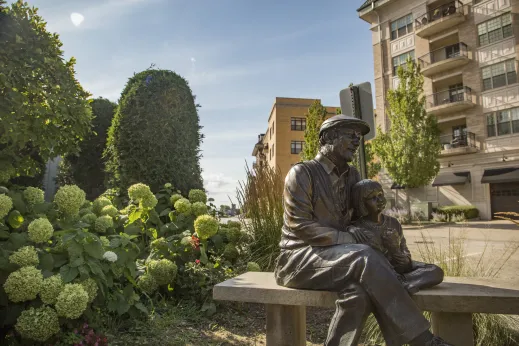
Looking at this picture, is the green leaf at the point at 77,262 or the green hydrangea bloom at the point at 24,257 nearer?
the green hydrangea bloom at the point at 24,257

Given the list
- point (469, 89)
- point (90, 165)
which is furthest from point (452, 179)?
point (90, 165)

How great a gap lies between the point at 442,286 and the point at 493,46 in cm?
2321

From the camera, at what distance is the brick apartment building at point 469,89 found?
19891 mm

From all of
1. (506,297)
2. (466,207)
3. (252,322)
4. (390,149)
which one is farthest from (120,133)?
(466,207)

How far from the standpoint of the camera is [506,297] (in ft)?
7.34

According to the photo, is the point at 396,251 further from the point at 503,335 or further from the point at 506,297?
the point at 503,335

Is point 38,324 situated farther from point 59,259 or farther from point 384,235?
point 384,235

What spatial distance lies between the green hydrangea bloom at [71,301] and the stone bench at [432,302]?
39.4 inches

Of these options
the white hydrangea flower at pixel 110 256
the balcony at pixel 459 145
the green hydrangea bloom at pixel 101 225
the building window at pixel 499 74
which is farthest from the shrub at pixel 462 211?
the white hydrangea flower at pixel 110 256

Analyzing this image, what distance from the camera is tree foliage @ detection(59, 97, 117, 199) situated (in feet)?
29.2

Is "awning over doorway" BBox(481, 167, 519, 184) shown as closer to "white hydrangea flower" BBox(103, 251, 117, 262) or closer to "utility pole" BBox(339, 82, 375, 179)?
"utility pole" BBox(339, 82, 375, 179)

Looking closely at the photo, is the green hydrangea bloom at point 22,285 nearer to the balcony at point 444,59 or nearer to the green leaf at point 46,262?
the green leaf at point 46,262

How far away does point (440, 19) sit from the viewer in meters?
21.9

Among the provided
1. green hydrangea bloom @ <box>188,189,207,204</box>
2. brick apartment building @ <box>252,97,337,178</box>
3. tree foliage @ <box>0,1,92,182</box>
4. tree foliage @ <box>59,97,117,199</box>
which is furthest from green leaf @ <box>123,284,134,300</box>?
brick apartment building @ <box>252,97,337,178</box>
